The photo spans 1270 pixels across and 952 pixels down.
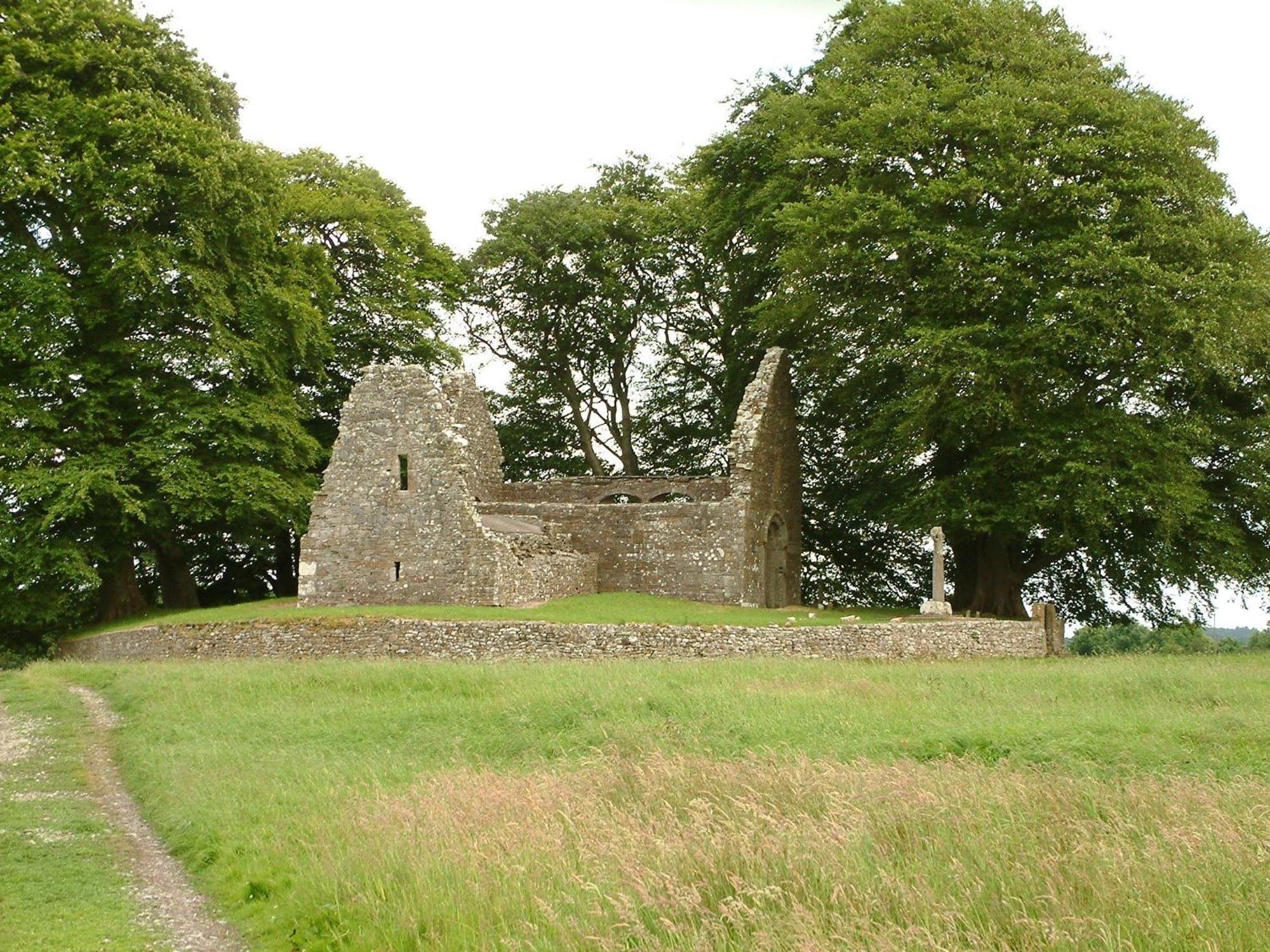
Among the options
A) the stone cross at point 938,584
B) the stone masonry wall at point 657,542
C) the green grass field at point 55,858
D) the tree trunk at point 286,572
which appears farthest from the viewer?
the tree trunk at point 286,572

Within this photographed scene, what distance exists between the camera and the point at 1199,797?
879 centimetres

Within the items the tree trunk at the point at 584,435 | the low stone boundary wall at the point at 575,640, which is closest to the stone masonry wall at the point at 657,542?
the low stone boundary wall at the point at 575,640

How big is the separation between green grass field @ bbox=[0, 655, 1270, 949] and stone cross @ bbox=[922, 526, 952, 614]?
9789mm

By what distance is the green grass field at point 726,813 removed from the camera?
6.91 metres

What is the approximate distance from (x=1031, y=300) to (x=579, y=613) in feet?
41.4

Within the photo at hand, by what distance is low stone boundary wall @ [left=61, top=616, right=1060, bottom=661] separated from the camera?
23562mm

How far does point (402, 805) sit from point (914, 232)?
69.4ft

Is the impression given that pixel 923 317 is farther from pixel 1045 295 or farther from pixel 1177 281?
pixel 1177 281

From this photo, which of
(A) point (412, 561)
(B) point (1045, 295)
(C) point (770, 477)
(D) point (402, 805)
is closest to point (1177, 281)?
(B) point (1045, 295)

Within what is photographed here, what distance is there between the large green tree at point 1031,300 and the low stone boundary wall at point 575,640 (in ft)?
13.8

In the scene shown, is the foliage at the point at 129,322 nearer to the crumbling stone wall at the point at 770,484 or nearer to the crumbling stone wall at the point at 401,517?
the crumbling stone wall at the point at 401,517

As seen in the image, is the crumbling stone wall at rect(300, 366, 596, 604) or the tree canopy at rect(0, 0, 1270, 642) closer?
the tree canopy at rect(0, 0, 1270, 642)

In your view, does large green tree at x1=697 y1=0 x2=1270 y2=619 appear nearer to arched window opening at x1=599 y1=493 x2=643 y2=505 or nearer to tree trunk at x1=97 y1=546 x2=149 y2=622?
arched window opening at x1=599 y1=493 x2=643 y2=505

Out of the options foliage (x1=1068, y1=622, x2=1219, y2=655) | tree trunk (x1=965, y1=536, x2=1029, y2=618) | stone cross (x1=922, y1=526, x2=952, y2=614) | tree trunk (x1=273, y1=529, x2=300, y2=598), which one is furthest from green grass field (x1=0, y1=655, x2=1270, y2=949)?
tree trunk (x1=273, y1=529, x2=300, y2=598)
